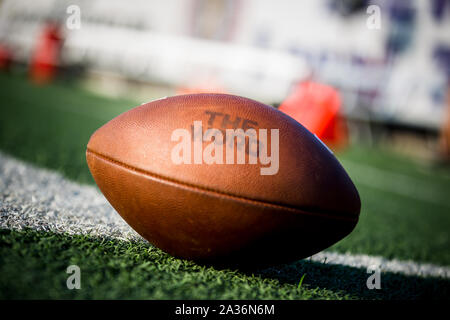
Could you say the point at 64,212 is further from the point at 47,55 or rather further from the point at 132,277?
the point at 47,55

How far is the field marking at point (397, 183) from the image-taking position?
489cm

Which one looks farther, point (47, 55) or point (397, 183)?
point (47, 55)

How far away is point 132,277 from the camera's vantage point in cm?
125

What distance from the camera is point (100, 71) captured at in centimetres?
1152

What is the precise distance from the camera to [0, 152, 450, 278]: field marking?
5.22 ft

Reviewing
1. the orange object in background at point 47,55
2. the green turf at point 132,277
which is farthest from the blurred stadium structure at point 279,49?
the green turf at point 132,277

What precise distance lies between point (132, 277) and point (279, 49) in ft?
34.6

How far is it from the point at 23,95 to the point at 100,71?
487 centimetres

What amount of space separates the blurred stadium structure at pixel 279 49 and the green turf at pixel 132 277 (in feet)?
23.3

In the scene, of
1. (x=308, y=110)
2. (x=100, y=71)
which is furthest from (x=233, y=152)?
(x=100, y=71)
